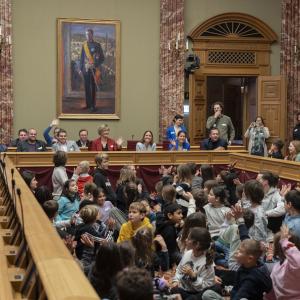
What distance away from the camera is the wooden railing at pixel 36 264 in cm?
226

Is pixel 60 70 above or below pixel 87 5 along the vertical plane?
below

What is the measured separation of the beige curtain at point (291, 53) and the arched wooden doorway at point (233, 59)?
411mm

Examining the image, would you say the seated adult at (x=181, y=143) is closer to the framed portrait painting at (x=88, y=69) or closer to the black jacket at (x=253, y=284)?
the framed portrait painting at (x=88, y=69)

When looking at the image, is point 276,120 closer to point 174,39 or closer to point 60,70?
point 174,39

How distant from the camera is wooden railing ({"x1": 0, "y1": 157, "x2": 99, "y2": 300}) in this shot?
2.26 meters

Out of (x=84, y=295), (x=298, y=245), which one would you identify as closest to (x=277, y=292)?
(x=298, y=245)

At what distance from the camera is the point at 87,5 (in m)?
17.1

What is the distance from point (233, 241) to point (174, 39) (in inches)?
465

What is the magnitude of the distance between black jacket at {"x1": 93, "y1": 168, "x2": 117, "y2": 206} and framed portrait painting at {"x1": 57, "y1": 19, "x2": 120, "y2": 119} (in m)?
7.00

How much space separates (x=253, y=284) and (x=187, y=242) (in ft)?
2.82

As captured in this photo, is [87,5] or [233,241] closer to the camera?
[233,241]

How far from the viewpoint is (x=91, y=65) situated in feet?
56.7

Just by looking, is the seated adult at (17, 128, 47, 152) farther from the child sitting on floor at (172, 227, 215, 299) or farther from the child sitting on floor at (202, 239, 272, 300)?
the child sitting on floor at (202, 239, 272, 300)

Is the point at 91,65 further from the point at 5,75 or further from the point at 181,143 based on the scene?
the point at 181,143
